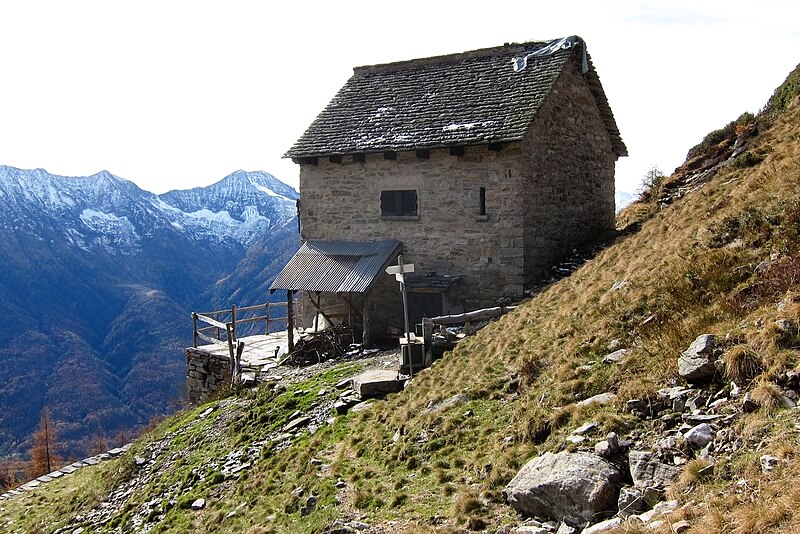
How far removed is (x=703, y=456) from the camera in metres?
5.85

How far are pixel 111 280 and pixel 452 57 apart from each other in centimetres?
14228

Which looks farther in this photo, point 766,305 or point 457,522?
point 766,305

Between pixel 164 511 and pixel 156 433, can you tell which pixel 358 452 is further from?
pixel 156 433

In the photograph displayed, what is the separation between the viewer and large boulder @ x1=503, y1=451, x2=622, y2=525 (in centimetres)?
613

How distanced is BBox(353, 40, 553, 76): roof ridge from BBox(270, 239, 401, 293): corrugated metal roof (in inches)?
272

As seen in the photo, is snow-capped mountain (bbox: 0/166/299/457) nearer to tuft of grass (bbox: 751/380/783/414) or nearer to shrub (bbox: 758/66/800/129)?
shrub (bbox: 758/66/800/129)

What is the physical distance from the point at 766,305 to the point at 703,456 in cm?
247

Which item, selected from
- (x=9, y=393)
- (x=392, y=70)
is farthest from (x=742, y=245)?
(x=9, y=393)

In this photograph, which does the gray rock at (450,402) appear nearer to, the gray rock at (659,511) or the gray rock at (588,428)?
the gray rock at (588,428)

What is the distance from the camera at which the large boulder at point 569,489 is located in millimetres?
6133

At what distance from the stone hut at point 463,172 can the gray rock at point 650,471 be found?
1194 centimetres

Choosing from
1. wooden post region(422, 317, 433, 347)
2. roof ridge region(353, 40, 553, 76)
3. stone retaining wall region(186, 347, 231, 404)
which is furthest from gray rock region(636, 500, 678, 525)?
roof ridge region(353, 40, 553, 76)

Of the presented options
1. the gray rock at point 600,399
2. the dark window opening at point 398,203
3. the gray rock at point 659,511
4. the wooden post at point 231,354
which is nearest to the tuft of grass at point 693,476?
the gray rock at point 659,511

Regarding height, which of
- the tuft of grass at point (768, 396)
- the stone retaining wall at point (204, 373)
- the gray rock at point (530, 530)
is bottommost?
the stone retaining wall at point (204, 373)
